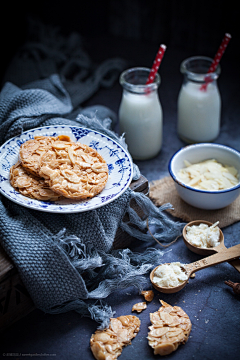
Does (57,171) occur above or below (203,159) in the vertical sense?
above

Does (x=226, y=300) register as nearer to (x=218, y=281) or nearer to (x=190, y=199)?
(x=218, y=281)

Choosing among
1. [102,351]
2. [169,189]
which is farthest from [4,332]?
[169,189]

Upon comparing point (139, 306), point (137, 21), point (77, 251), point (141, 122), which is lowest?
point (139, 306)

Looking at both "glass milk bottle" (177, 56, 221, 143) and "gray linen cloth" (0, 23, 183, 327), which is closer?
"gray linen cloth" (0, 23, 183, 327)

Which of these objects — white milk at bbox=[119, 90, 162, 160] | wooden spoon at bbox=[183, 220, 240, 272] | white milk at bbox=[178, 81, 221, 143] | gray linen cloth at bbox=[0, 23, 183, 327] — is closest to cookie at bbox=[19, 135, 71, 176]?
gray linen cloth at bbox=[0, 23, 183, 327]

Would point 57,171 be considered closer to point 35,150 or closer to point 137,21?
point 35,150

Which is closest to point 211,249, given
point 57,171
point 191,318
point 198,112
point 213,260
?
point 213,260

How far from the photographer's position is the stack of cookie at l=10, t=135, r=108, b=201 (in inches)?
38.0

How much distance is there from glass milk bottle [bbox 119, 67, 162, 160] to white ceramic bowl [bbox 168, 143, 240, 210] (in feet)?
Result: 0.60

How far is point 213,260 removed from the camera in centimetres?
104

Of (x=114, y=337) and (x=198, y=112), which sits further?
(x=198, y=112)

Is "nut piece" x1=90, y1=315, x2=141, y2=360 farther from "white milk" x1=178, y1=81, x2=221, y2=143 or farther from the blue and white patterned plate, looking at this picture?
"white milk" x1=178, y1=81, x2=221, y2=143

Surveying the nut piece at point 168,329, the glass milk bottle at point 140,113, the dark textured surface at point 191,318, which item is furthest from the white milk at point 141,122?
the nut piece at point 168,329

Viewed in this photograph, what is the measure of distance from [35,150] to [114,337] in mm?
552
